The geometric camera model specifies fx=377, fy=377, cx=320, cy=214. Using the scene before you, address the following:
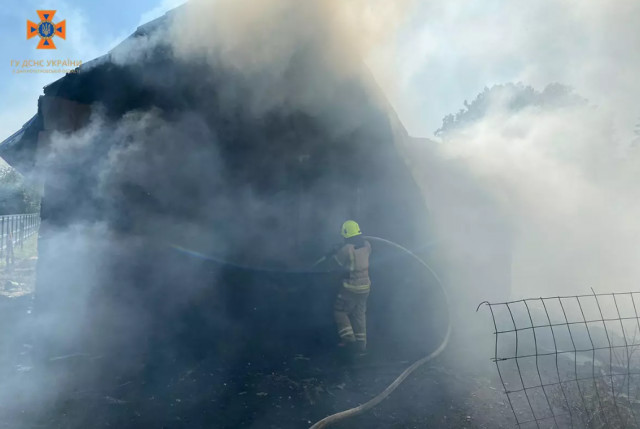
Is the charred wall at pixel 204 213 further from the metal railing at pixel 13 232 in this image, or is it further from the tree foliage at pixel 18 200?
the tree foliage at pixel 18 200

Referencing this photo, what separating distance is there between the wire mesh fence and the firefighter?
5.53ft

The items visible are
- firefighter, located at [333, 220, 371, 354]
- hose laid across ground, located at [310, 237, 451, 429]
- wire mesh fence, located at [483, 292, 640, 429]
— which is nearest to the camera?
hose laid across ground, located at [310, 237, 451, 429]

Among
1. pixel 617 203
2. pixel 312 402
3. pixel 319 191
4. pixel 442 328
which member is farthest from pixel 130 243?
pixel 617 203

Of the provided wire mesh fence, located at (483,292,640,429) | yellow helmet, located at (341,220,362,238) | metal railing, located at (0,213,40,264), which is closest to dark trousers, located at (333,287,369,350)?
yellow helmet, located at (341,220,362,238)

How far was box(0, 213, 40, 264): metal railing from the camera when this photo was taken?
1084 cm

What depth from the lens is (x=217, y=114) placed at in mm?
5477

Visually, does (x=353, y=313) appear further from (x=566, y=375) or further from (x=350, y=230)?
(x=566, y=375)

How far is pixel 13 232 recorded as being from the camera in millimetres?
13727

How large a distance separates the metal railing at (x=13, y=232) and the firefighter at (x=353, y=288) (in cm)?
1066

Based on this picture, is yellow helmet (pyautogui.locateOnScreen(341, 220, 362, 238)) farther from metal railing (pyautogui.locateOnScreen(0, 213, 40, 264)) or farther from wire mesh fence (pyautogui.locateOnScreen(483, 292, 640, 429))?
metal railing (pyautogui.locateOnScreen(0, 213, 40, 264))

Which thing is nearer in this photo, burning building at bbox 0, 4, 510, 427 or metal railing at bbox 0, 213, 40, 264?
burning building at bbox 0, 4, 510, 427

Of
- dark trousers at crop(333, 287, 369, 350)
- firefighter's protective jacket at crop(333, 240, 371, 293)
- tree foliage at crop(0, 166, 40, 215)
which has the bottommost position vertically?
dark trousers at crop(333, 287, 369, 350)

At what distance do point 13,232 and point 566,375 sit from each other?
55.5 ft

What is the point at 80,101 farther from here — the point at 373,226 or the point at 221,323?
the point at 373,226
